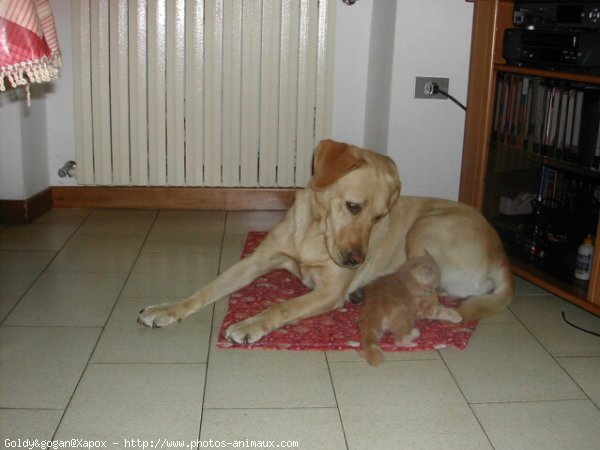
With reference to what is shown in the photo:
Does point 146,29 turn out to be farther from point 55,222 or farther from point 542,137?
point 542,137

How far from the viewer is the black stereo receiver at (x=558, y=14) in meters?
2.50

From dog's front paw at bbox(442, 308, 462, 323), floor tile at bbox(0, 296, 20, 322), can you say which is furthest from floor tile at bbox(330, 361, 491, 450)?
floor tile at bbox(0, 296, 20, 322)

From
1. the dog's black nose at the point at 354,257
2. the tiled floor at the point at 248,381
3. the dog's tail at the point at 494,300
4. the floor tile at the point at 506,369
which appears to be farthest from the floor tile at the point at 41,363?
the dog's tail at the point at 494,300

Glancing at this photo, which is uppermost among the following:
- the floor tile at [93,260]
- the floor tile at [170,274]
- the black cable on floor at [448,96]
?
the black cable on floor at [448,96]

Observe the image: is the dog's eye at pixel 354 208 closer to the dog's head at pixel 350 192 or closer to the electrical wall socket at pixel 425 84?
the dog's head at pixel 350 192

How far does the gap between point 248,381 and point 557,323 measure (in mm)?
1304

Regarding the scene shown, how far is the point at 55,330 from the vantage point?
2395mm

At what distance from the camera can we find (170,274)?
300cm

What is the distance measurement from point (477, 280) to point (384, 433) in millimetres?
1111

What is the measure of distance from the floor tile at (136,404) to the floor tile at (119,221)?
1.54m

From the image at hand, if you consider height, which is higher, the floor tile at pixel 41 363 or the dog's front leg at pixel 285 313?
the dog's front leg at pixel 285 313

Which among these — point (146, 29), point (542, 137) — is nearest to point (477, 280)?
point (542, 137)

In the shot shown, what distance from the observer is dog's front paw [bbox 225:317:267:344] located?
232cm

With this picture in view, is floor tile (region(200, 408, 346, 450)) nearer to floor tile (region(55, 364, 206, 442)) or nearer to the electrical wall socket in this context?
floor tile (region(55, 364, 206, 442))
